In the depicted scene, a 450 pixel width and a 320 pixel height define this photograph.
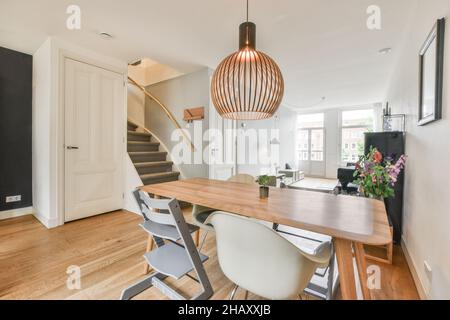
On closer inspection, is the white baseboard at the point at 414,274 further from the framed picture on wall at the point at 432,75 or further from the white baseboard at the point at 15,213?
the white baseboard at the point at 15,213

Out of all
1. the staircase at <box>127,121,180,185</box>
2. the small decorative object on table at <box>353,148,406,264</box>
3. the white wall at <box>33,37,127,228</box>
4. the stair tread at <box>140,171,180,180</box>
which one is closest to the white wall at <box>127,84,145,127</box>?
the staircase at <box>127,121,180,185</box>

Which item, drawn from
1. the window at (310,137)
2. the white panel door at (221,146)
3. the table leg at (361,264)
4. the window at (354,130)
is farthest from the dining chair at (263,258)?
the window at (310,137)

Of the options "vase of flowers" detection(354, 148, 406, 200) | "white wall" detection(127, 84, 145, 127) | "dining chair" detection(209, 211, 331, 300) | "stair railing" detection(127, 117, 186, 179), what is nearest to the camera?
"dining chair" detection(209, 211, 331, 300)

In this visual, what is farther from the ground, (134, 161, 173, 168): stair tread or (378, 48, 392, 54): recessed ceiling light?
(378, 48, 392, 54): recessed ceiling light

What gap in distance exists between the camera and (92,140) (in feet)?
10.4

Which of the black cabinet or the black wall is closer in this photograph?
the black cabinet

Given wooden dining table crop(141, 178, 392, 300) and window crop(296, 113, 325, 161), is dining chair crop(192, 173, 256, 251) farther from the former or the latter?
window crop(296, 113, 325, 161)

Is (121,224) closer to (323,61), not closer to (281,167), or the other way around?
(323,61)

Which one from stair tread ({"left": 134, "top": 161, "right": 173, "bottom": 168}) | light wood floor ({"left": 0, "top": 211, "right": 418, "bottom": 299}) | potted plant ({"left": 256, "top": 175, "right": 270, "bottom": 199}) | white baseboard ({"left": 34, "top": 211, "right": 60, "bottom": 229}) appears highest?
stair tread ({"left": 134, "top": 161, "right": 173, "bottom": 168})

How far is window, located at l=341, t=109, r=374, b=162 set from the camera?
287 inches

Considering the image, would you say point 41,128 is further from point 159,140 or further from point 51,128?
point 159,140

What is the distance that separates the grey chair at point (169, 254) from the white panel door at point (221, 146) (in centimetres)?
220

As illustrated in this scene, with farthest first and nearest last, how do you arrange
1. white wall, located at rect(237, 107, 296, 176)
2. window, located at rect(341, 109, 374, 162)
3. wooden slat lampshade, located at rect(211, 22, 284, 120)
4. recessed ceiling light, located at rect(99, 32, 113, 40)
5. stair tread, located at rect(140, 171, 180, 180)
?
window, located at rect(341, 109, 374, 162) < white wall, located at rect(237, 107, 296, 176) < stair tread, located at rect(140, 171, 180, 180) < recessed ceiling light, located at rect(99, 32, 113, 40) < wooden slat lampshade, located at rect(211, 22, 284, 120)

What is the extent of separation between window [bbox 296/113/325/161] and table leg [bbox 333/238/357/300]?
7.80 meters
